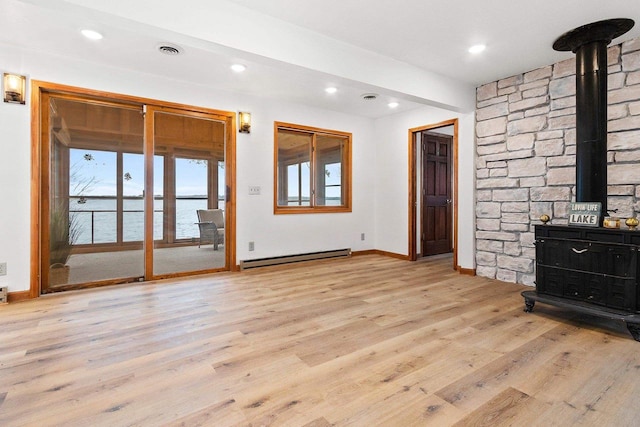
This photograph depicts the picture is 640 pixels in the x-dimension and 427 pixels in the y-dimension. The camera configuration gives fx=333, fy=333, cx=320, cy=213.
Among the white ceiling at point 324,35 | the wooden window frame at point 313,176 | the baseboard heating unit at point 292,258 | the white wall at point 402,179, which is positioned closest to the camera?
the white ceiling at point 324,35

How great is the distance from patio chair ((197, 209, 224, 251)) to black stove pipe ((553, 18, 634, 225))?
398cm

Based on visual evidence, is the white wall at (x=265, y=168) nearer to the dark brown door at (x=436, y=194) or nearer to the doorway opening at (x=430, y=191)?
the doorway opening at (x=430, y=191)

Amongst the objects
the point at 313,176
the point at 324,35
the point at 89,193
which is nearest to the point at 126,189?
the point at 89,193

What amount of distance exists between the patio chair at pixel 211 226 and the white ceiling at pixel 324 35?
171 cm

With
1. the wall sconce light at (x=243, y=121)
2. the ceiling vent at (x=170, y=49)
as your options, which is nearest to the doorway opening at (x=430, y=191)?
the wall sconce light at (x=243, y=121)

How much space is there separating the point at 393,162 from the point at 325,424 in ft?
15.6

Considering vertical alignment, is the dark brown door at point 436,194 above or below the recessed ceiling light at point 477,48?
below

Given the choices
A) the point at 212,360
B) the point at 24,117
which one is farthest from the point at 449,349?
the point at 24,117

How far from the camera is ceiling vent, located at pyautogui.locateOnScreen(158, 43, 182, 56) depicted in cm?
311

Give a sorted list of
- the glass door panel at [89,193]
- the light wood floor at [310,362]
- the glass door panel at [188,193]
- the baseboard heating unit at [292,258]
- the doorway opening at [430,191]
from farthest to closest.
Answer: the doorway opening at [430,191] → the baseboard heating unit at [292,258] → the glass door panel at [188,193] → the glass door panel at [89,193] → the light wood floor at [310,362]

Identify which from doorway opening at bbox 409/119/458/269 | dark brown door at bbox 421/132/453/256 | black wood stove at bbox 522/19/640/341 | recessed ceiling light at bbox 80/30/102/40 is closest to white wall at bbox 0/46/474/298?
doorway opening at bbox 409/119/458/269

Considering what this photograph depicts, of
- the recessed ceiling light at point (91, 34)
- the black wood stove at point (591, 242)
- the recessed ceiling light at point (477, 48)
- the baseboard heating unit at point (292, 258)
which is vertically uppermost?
the recessed ceiling light at point (477, 48)

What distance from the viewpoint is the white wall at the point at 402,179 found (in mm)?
4391

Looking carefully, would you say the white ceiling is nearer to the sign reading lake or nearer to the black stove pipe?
the black stove pipe
